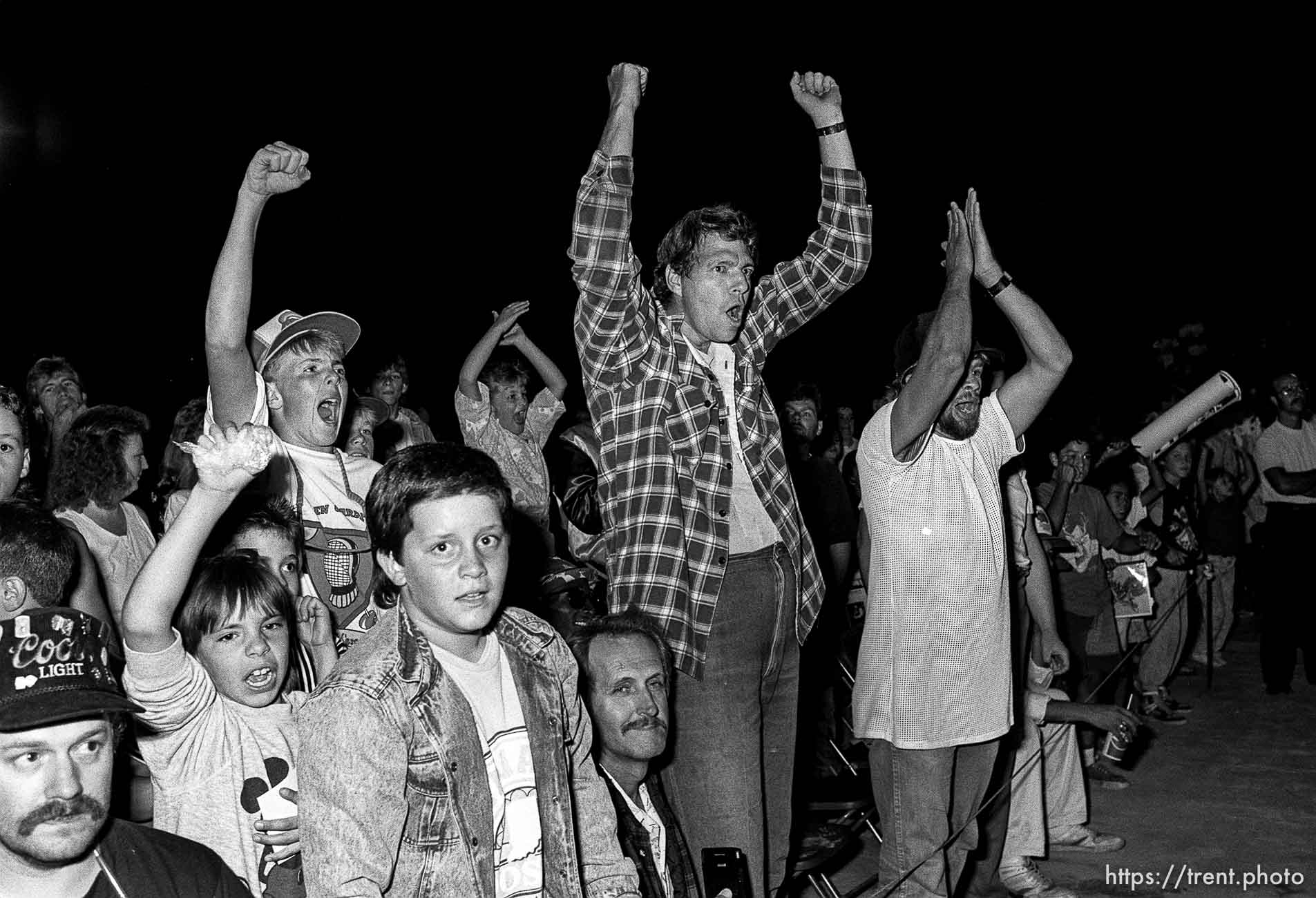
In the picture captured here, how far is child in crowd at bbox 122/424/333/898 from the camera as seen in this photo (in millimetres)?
2566

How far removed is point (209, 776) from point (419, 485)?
0.87 m

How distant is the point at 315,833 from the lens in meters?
2.30

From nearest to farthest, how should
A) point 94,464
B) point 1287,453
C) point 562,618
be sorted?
point 94,464
point 562,618
point 1287,453

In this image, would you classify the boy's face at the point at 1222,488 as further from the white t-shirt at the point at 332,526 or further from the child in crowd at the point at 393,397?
the white t-shirt at the point at 332,526

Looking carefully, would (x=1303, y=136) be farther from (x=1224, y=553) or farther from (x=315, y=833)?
(x=315, y=833)

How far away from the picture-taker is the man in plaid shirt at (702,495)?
12.0 ft

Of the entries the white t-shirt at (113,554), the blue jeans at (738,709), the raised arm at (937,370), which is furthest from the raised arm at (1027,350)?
the white t-shirt at (113,554)

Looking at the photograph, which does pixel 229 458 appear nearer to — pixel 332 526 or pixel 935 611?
pixel 332 526

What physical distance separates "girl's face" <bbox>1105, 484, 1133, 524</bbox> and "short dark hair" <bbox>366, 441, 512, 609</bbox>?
6416 millimetres

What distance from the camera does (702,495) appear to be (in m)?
3.79

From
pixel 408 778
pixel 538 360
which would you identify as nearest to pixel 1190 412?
pixel 538 360

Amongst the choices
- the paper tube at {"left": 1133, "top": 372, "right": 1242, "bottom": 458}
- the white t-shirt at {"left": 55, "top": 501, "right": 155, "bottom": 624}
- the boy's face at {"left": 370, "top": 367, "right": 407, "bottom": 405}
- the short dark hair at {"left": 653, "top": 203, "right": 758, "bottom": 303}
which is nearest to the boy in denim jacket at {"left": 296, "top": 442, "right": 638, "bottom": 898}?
the short dark hair at {"left": 653, "top": 203, "right": 758, "bottom": 303}

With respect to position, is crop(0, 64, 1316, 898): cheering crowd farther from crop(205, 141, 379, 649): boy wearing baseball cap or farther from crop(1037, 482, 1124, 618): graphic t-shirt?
crop(1037, 482, 1124, 618): graphic t-shirt

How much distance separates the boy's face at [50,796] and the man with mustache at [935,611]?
2548 mm
